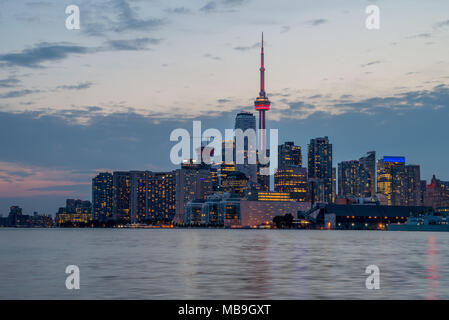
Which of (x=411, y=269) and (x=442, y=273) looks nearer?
(x=442, y=273)

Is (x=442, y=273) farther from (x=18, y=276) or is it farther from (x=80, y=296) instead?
(x=18, y=276)

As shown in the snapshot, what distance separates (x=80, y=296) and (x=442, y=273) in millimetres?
38013

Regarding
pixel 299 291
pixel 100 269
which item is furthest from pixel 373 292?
pixel 100 269

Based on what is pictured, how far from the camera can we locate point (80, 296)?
40188 mm

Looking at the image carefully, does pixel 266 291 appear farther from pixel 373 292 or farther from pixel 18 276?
pixel 18 276

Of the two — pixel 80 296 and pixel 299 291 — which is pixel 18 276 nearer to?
pixel 80 296
